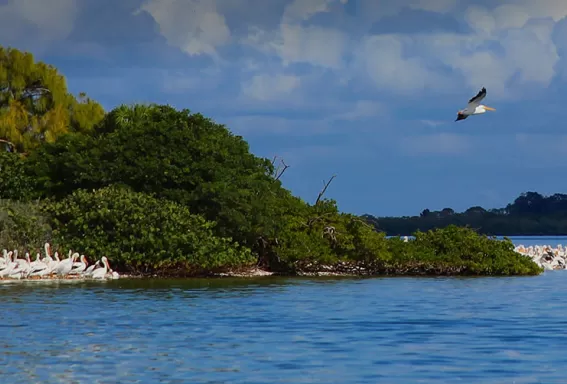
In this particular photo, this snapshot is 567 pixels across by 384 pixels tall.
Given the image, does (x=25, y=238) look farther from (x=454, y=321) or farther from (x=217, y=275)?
(x=454, y=321)

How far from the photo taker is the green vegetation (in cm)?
3700

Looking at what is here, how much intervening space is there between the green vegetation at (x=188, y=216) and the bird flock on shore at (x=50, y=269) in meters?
1.31

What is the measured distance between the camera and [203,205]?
39.4 meters

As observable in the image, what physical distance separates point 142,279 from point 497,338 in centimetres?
1701

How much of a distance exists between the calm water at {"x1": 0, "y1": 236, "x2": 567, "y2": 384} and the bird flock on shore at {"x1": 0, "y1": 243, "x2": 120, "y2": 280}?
1.42 feet

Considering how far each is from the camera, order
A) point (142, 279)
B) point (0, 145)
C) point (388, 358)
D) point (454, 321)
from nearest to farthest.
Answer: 1. point (388, 358)
2. point (454, 321)
3. point (142, 279)
4. point (0, 145)

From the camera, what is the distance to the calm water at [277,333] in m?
16.9

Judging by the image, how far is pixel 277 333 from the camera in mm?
22672

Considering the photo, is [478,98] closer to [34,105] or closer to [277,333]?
[277,333]

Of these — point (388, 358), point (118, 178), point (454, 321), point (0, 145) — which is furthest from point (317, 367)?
point (0, 145)

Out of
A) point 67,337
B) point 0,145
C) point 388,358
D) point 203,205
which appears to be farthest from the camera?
point 0,145

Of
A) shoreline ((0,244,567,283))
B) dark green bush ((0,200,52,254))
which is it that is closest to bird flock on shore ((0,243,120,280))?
dark green bush ((0,200,52,254))

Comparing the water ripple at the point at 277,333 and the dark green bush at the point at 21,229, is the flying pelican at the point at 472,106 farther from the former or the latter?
the dark green bush at the point at 21,229

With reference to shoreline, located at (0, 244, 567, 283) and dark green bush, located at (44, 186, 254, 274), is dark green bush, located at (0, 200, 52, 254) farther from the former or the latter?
shoreline, located at (0, 244, 567, 283)
